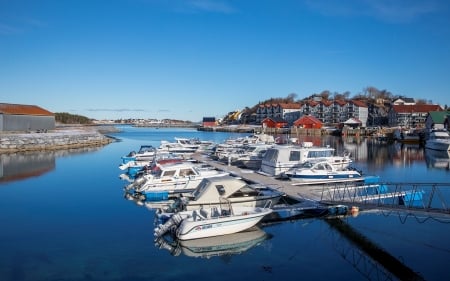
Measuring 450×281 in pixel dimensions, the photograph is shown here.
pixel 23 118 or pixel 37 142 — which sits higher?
pixel 23 118

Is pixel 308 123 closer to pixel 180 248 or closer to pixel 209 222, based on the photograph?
pixel 209 222

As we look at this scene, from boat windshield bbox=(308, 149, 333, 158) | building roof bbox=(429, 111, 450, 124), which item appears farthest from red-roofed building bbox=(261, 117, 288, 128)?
boat windshield bbox=(308, 149, 333, 158)

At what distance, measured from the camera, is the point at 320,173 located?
22.8 metres

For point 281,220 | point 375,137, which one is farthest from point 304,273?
point 375,137

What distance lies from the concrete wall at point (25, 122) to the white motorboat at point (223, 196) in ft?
150

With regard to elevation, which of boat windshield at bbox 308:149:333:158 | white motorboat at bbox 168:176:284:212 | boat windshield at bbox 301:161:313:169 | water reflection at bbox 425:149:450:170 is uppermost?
boat windshield at bbox 308:149:333:158

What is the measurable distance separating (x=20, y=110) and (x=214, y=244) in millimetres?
51869

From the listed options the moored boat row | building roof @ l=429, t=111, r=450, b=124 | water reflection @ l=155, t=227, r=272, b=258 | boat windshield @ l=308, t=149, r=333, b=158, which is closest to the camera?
water reflection @ l=155, t=227, r=272, b=258

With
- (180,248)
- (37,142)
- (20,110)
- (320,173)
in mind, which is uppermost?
(20,110)

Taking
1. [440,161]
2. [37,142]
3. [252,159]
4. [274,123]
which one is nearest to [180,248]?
[252,159]

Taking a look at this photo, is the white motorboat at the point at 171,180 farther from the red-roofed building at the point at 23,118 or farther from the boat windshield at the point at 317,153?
the red-roofed building at the point at 23,118

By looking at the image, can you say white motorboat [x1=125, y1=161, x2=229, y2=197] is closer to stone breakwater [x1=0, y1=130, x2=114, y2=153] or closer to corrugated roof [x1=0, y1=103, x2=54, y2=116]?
stone breakwater [x1=0, y1=130, x2=114, y2=153]

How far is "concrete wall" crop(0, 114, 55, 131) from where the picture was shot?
53.0 metres

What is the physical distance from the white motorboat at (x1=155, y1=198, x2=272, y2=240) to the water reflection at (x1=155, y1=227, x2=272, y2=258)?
18 centimetres
